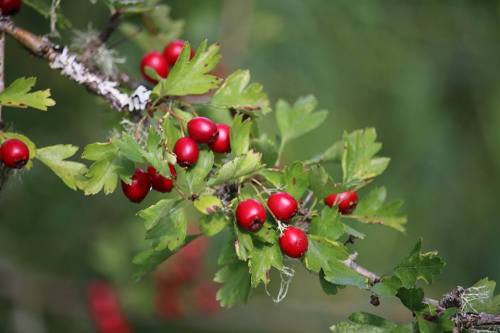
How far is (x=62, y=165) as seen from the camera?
162 cm

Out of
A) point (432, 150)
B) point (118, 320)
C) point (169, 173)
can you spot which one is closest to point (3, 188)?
point (169, 173)

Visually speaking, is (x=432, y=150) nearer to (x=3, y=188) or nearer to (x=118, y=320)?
(x=118, y=320)

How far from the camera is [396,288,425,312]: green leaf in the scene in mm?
1446

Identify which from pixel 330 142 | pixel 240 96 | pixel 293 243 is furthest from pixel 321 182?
pixel 330 142

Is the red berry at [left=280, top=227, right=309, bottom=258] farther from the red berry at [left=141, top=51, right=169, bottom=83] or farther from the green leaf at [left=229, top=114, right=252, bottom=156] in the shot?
the red berry at [left=141, top=51, right=169, bottom=83]

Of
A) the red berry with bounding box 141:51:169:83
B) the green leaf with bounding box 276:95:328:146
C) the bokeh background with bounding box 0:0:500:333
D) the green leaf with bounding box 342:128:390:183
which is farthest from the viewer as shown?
the bokeh background with bounding box 0:0:500:333

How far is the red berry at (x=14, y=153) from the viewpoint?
1493mm

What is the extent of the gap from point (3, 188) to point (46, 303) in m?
2.47

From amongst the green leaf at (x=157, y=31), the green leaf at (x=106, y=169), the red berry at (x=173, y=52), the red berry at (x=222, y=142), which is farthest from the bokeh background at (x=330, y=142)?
the green leaf at (x=106, y=169)

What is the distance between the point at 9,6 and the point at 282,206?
0.78m

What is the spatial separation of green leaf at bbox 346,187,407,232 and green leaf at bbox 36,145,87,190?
644mm

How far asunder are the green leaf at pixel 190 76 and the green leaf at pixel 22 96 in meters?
0.24

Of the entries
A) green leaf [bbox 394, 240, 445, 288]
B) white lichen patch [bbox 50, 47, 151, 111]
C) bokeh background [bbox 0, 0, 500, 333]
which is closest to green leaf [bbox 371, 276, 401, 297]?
green leaf [bbox 394, 240, 445, 288]

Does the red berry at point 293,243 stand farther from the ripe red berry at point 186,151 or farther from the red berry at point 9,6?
the red berry at point 9,6
